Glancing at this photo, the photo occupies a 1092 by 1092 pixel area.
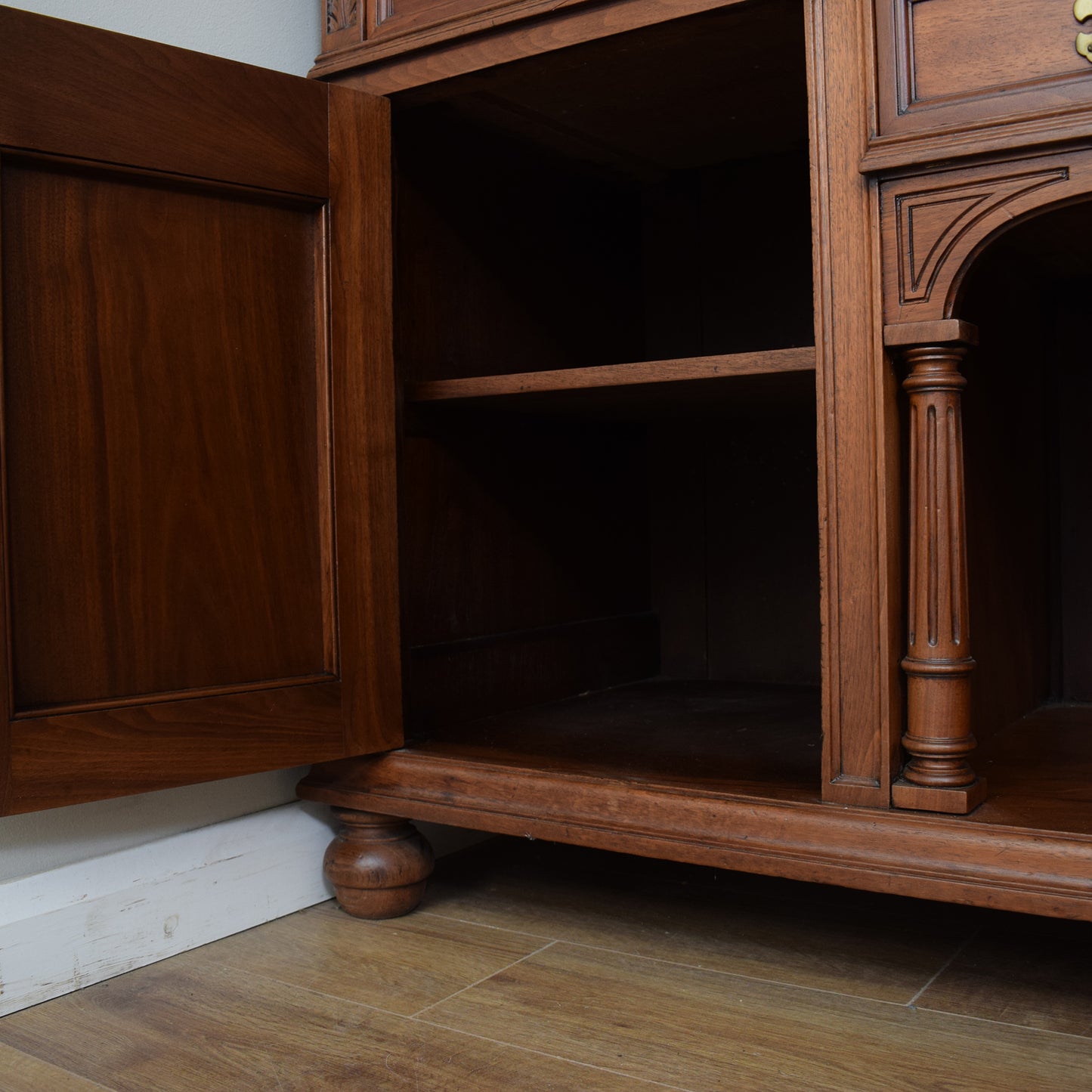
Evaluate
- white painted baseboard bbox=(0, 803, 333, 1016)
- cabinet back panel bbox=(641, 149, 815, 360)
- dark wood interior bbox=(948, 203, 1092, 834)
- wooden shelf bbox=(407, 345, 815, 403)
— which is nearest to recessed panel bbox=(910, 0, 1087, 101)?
dark wood interior bbox=(948, 203, 1092, 834)

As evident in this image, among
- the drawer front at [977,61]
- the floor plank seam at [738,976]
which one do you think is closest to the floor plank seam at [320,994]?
the floor plank seam at [738,976]

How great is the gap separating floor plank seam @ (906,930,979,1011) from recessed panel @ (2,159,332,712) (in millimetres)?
713

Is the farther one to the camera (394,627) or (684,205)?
(684,205)

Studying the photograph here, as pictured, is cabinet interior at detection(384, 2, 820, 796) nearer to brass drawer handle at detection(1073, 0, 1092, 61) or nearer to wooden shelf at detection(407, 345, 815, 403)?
wooden shelf at detection(407, 345, 815, 403)

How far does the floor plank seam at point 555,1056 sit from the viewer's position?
1000 mm

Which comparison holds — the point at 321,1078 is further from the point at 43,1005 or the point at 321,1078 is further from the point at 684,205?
the point at 684,205

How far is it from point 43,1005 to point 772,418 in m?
1.31

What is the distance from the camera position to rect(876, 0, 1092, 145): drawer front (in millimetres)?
998

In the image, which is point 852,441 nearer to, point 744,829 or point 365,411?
point 744,829

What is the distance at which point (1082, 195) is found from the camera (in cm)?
101

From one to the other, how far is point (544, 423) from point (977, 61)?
878 mm

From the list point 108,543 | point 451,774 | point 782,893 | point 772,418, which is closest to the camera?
point 108,543

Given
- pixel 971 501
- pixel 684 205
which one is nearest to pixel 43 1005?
pixel 971 501

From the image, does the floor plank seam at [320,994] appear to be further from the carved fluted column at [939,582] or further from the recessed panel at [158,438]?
the carved fluted column at [939,582]
